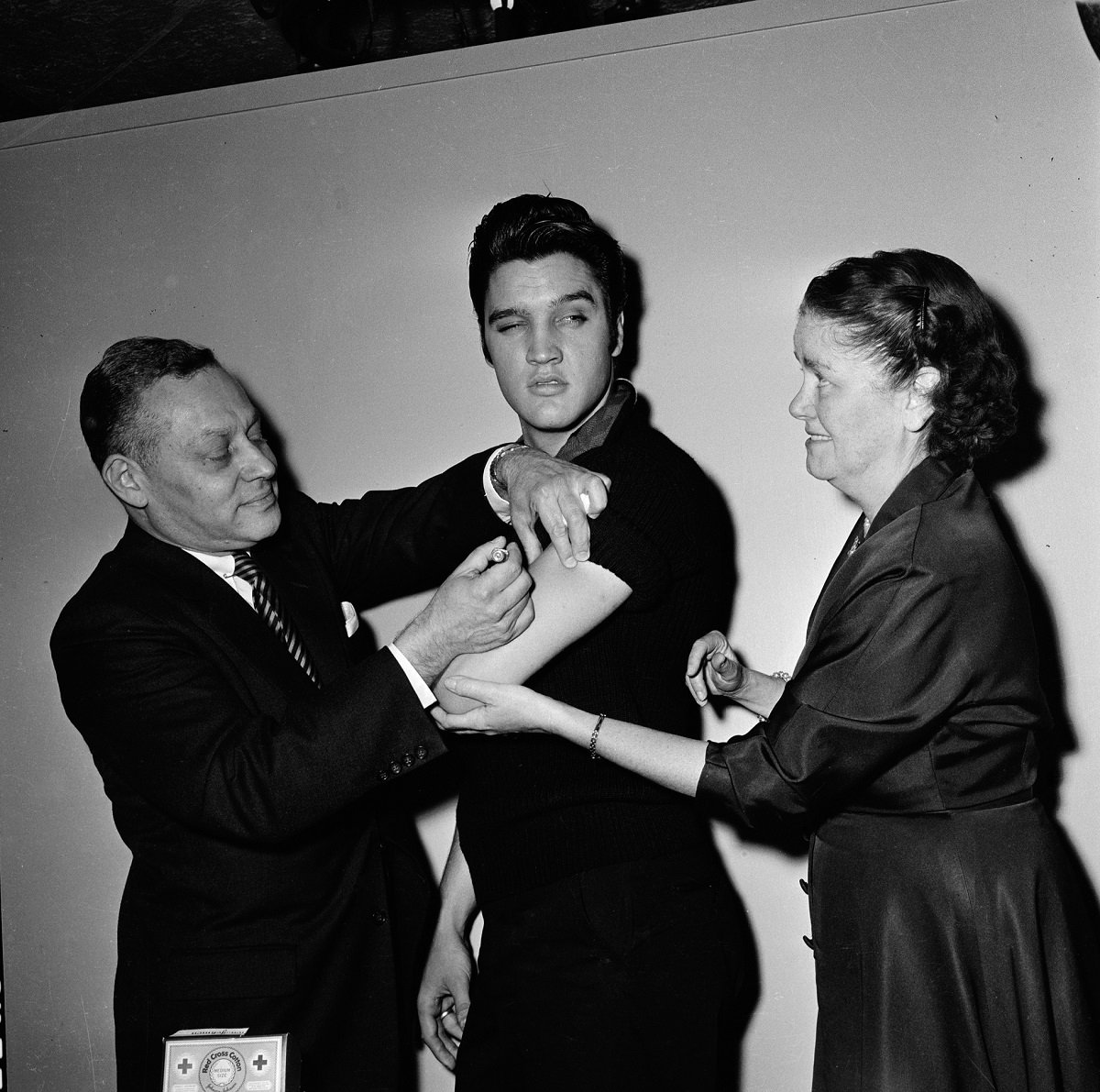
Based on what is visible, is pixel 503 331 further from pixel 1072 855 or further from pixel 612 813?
pixel 1072 855

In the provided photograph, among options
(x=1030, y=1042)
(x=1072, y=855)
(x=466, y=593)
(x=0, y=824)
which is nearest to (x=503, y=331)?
(x=466, y=593)

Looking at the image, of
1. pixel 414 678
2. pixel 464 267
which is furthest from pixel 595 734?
pixel 464 267

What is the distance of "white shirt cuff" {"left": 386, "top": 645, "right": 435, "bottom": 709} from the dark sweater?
130 millimetres

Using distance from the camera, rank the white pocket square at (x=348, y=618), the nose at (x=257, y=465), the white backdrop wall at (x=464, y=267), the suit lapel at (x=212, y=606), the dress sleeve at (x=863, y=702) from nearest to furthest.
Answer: the dress sleeve at (x=863, y=702), the suit lapel at (x=212, y=606), the nose at (x=257, y=465), the white pocket square at (x=348, y=618), the white backdrop wall at (x=464, y=267)

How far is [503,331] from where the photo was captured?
5.74ft

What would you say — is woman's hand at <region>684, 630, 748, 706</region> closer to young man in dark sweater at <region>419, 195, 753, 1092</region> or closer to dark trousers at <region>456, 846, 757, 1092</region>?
young man in dark sweater at <region>419, 195, 753, 1092</region>

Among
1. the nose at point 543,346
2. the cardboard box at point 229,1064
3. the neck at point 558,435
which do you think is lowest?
the cardboard box at point 229,1064

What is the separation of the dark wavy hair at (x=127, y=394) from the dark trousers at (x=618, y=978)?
2.90 feet

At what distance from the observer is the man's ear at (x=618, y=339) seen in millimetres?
1800

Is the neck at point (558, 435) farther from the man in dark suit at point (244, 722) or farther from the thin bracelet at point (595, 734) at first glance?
the thin bracelet at point (595, 734)

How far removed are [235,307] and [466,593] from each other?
1.27 meters

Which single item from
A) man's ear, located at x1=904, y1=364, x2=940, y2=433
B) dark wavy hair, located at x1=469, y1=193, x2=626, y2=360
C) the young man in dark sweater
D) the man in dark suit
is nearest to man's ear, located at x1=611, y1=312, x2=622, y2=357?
dark wavy hair, located at x1=469, y1=193, x2=626, y2=360

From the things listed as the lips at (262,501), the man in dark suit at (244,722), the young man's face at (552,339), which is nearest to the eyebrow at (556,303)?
the young man's face at (552,339)

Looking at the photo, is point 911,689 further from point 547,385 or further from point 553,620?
point 547,385
